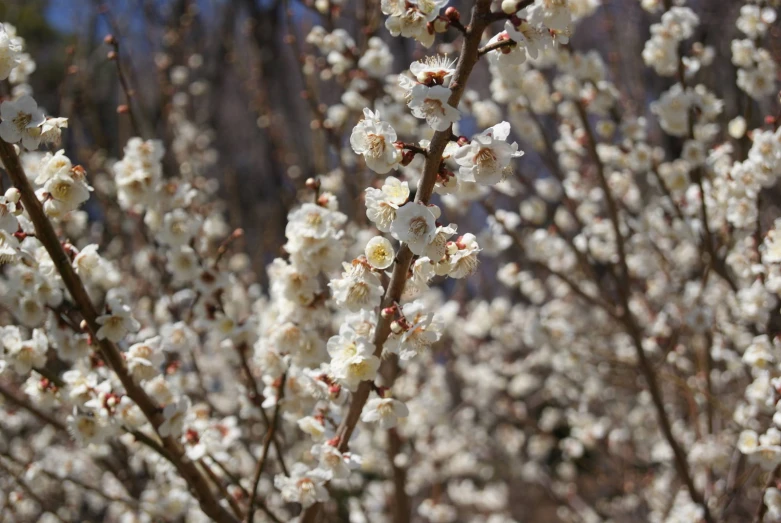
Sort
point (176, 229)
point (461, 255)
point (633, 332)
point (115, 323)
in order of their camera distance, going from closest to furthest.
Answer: point (461, 255), point (115, 323), point (176, 229), point (633, 332)

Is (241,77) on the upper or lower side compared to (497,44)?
upper

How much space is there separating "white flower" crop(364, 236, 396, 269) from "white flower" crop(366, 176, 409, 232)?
37 mm

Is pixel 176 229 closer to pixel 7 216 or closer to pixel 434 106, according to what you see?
pixel 7 216

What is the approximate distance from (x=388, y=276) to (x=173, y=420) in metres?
0.82

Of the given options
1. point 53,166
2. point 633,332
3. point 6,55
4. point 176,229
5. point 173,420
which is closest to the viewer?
point 6,55

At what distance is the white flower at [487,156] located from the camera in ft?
4.60

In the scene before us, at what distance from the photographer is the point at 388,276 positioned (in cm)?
171

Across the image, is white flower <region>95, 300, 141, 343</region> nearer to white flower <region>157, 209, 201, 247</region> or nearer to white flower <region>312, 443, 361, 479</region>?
white flower <region>157, 209, 201, 247</region>

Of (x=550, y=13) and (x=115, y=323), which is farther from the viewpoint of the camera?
(x=115, y=323)

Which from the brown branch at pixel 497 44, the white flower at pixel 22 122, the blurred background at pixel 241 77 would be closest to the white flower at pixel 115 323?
the white flower at pixel 22 122

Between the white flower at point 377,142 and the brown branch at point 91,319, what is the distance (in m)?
0.85

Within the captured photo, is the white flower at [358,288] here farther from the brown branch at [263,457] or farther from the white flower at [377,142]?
the brown branch at [263,457]

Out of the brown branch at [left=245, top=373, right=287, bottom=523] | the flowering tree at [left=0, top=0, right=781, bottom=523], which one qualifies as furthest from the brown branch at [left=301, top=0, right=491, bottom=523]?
the brown branch at [left=245, top=373, right=287, bottom=523]

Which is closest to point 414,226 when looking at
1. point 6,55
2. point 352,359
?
point 352,359
